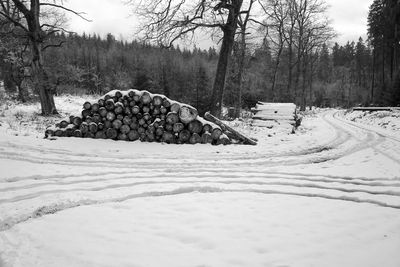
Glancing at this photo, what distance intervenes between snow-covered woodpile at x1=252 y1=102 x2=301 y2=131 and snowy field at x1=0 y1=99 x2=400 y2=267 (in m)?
5.64

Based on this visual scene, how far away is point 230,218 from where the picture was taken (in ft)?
13.6

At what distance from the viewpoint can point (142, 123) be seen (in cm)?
993

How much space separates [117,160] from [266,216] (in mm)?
4406

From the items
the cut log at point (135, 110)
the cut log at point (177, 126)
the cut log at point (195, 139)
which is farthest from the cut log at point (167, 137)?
the cut log at point (135, 110)

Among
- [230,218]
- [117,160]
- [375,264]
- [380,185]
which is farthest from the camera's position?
[117,160]

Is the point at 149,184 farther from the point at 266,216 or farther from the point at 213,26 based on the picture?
the point at 213,26

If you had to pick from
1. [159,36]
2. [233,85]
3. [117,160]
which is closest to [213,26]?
[159,36]

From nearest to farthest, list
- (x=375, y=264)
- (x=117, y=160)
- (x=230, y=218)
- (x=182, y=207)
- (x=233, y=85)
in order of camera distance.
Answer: (x=375, y=264), (x=230, y=218), (x=182, y=207), (x=117, y=160), (x=233, y=85)

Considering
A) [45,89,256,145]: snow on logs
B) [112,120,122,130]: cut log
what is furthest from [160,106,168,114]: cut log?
[112,120,122,130]: cut log

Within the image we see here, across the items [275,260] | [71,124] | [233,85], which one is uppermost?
[233,85]

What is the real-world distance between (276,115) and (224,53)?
385cm

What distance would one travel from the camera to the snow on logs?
9859 millimetres

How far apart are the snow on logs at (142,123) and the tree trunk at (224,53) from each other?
14.0 feet

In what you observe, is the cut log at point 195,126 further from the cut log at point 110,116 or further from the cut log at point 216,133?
the cut log at point 110,116
